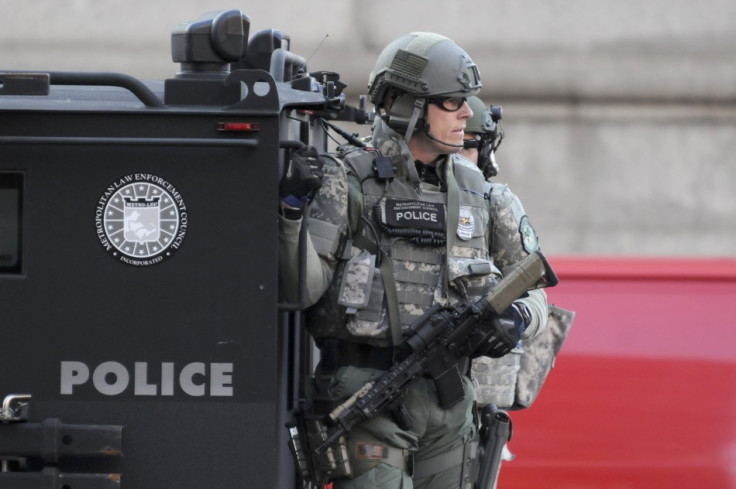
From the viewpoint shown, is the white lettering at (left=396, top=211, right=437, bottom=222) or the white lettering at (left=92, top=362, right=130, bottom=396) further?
the white lettering at (left=396, top=211, right=437, bottom=222)

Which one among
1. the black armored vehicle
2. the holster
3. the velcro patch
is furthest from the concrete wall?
the black armored vehicle

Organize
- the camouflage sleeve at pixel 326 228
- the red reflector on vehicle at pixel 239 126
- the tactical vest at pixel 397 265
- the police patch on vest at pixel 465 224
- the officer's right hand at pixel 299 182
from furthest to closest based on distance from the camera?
1. the police patch on vest at pixel 465 224
2. the tactical vest at pixel 397 265
3. the camouflage sleeve at pixel 326 228
4. the officer's right hand at pixel 299 182
5. the red reflector on vehicle at pixel 239 126

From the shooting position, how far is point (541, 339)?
15.5 feet

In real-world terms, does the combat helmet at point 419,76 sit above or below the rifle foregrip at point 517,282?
above

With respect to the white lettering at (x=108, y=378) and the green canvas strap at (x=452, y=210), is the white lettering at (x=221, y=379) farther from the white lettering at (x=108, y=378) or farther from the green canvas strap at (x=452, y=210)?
the green canvas strap at (x=452, y=210)

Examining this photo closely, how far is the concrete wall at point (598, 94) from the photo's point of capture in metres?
10.9

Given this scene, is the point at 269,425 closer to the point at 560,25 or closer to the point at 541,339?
the point at 541,339

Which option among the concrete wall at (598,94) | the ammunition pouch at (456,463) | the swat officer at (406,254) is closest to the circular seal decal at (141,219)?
the swat officer at (406,254)

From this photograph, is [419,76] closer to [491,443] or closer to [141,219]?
[141,219]

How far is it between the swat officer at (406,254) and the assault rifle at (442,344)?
64 millimetres

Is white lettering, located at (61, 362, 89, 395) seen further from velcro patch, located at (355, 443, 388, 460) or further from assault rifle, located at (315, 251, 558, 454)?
velcro patch, located at (355, 443, 388, 460)

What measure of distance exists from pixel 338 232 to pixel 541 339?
4.00ft

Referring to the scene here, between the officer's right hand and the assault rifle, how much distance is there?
57cm

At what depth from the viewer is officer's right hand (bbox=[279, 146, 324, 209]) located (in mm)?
3406
